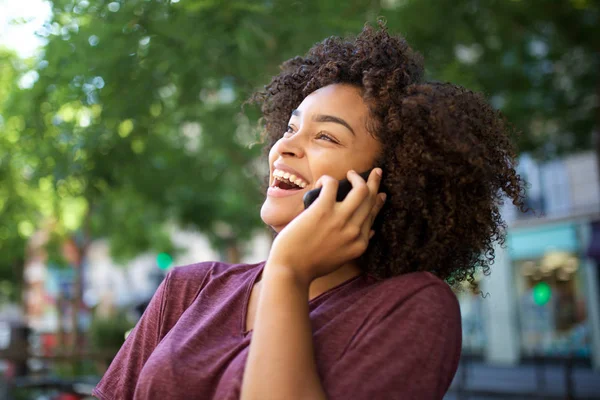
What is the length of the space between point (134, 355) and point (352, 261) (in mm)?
698

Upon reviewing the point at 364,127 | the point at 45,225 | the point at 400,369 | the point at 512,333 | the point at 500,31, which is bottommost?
the point at 512,333

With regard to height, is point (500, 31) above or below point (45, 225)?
above

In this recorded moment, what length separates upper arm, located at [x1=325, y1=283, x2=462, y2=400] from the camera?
1354 mm

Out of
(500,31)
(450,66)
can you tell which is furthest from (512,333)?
(450,66)

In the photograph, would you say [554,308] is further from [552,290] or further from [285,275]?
[285,275]

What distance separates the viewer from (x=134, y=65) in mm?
5566

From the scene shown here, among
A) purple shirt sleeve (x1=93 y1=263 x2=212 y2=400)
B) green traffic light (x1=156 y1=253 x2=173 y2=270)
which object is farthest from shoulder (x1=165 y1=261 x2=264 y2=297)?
green traffic light (x1=156 y1=253 x2=173 y2=270)

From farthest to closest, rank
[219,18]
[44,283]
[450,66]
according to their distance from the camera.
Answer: [44,283], [450,66], [219,18]

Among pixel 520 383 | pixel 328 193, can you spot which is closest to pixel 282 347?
pixel 328 193

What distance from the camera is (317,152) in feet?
5.86

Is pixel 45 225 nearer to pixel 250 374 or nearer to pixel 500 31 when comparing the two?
pixel 500 31

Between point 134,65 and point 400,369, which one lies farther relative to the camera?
point 134,65

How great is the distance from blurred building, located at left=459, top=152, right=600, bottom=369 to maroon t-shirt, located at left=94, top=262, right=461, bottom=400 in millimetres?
16281

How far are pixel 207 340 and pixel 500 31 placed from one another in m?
9.23
